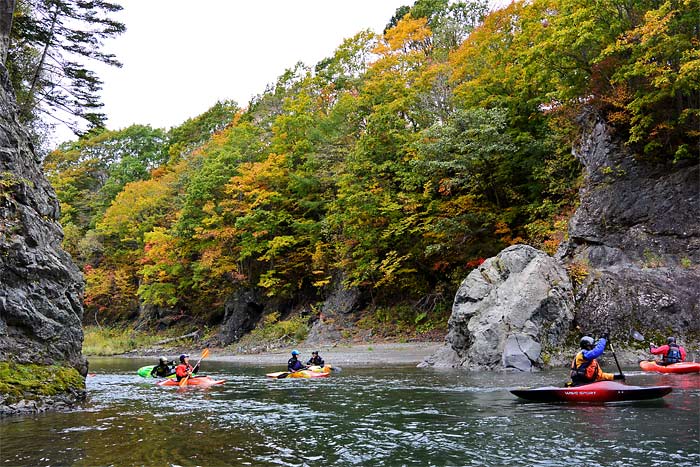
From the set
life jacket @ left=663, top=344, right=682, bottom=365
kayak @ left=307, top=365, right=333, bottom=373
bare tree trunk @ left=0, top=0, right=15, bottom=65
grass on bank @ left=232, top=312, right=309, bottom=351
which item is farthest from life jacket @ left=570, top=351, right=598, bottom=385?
grass on bank @ left=232, top=312, right=309, bottom=351

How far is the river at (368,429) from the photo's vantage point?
7289 millimetres

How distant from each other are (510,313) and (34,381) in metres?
13.5

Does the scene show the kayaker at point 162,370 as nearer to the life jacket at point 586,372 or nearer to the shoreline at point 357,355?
the shoreline at point 357,355

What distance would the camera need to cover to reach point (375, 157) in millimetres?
29359

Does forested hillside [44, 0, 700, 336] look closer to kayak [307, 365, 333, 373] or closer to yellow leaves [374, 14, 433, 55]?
yellow leaves [374, 14, 433, 55]

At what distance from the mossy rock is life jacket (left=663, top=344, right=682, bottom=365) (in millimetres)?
15651

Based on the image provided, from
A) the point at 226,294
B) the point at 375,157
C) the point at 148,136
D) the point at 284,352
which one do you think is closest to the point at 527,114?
the point at 375,157

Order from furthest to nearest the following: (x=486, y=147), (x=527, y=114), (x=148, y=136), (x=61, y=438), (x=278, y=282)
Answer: (x=148, y=136) < (x=278, y=282) < (x=527, y=114) < (x=486, y=147) < (x=61, y=438)

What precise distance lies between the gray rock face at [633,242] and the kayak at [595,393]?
7.69 metres

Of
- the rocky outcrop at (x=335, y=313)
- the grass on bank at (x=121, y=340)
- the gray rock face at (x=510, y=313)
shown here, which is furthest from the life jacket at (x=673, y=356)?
the grass on bank at (x=121, y=340)

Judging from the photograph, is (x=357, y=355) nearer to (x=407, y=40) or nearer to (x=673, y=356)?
(x=673, y=356)

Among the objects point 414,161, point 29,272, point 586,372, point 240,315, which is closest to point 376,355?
point 414,161

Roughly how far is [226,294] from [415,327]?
48.4ft

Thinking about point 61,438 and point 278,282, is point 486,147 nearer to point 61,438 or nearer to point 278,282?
point 278,282
